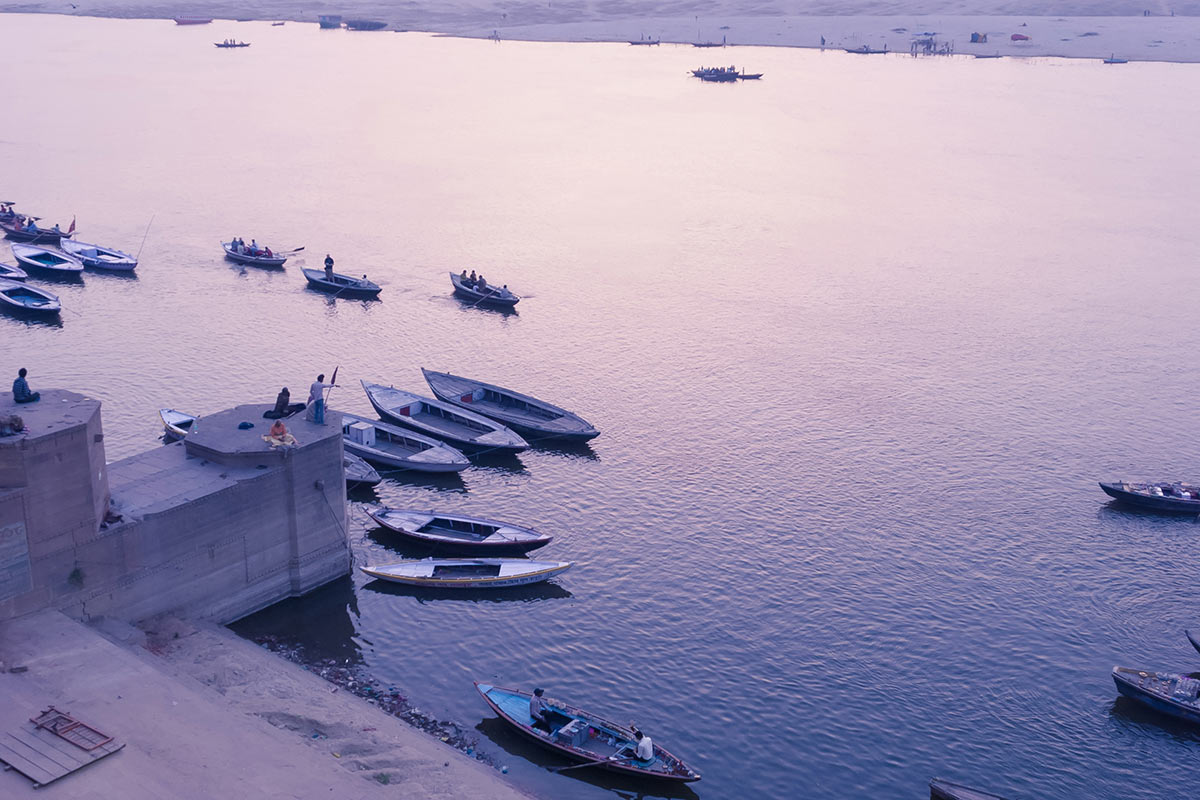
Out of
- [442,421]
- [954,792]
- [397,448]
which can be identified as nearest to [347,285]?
[442,421]

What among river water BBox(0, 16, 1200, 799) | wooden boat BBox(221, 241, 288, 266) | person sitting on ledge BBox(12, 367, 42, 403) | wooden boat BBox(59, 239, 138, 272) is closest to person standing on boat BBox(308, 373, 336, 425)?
river water BBox(0, 16, 1200, 799)

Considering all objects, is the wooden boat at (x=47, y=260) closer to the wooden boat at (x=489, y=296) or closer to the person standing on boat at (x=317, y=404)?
the wooden boat at (x=489, y=296)

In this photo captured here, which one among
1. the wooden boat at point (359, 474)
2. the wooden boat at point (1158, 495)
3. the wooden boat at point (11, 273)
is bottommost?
the wooden boat at point (1158, 495)

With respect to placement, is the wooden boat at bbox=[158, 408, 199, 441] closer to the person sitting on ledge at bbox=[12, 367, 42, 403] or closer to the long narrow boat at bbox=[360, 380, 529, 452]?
the long narrow boat at bbox=[360, 380, 529, 452]

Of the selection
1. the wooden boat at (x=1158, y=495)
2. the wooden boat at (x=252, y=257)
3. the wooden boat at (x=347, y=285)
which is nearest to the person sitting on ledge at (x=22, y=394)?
the wooden boat at (x=1158, y=495)

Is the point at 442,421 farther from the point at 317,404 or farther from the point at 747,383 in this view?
the point at 747,383

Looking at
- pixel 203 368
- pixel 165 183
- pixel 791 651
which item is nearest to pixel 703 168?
pixel 165 183
